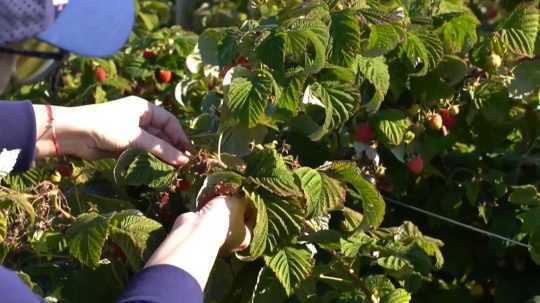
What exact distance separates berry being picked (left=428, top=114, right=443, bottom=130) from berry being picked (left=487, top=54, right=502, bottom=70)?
132mm

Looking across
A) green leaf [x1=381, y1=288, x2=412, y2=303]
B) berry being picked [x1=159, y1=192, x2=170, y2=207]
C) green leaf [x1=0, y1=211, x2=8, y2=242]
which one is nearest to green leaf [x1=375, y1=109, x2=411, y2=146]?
green leaf [x1=381, y1=288, x2=412, y2=303]

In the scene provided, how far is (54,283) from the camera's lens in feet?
5.82

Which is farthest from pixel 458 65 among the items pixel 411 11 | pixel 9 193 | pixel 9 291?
pixel 9 291

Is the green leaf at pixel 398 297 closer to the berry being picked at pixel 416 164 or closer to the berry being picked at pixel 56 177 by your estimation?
the berry being picked at pixel 416 164

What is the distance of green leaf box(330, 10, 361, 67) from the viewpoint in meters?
1.79

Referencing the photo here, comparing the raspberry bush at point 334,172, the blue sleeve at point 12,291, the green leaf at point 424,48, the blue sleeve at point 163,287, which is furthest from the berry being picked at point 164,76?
the blue sleeve at point 12,291

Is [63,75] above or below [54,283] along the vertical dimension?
below

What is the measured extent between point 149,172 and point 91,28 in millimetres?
237

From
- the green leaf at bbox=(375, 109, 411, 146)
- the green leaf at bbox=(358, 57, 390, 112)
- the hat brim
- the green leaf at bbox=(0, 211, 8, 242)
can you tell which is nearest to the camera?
the green leaf at bbox=(0, 211, 8, 242)

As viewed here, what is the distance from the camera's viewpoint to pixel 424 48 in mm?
1933

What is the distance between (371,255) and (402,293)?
109mm

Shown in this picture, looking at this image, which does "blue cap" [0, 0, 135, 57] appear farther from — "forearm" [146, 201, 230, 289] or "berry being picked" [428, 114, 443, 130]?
"berry being picked" [428, 114, 443, 130]

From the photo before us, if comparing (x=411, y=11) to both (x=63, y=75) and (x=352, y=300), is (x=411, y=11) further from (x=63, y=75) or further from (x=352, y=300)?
(x=63, y=75)

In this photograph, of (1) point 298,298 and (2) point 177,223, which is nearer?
(2) point 177,223
